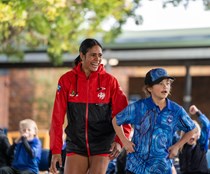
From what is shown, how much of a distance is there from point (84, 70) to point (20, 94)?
22.4m

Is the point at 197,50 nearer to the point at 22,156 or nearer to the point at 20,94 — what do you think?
the point at 22,156

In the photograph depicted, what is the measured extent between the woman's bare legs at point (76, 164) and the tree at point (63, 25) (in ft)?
22.8

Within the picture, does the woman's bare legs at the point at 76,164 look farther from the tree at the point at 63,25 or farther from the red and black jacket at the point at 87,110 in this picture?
the tree at the point at 63,25

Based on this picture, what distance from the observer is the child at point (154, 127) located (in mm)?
5766

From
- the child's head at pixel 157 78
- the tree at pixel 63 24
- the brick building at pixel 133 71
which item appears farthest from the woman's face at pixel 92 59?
the brick building at pixel 133 71

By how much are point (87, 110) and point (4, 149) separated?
420 cm

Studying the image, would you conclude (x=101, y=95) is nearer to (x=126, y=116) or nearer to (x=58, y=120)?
(x=126, y=116)

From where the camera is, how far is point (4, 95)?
27.7 meters

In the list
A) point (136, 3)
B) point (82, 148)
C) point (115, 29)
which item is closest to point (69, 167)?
point (82, 148)

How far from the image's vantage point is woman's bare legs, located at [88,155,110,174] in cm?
596

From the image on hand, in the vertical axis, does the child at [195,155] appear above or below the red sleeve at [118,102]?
below

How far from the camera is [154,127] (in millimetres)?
5762

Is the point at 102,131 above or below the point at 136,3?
below

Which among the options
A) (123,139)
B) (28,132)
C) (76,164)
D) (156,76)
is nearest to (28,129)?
(28,132)
